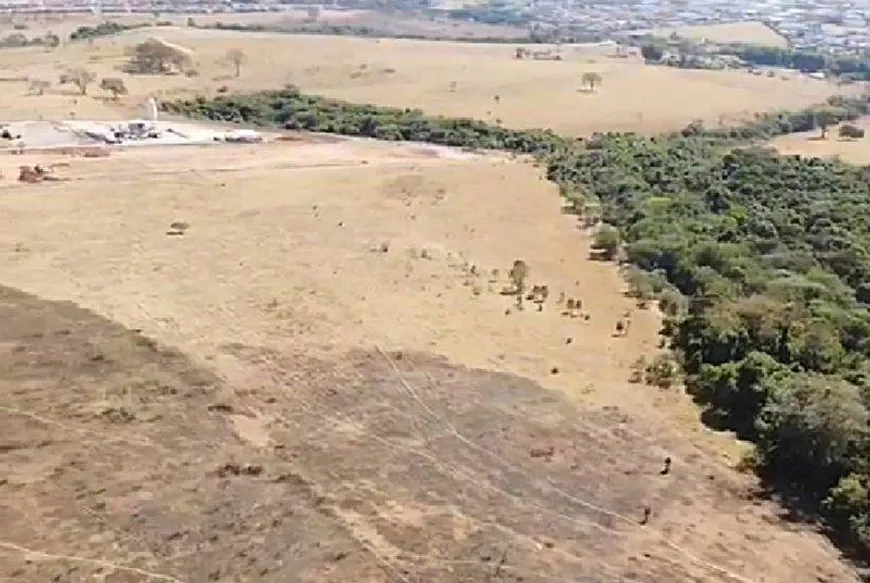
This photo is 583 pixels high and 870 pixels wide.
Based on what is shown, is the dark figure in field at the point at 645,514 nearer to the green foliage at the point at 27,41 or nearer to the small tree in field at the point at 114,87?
the small tree in field at the point at 114,87

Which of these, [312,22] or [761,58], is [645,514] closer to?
[761,58]

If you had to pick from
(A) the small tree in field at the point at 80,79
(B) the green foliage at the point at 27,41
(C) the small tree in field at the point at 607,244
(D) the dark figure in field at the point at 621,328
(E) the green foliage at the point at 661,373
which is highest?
(B) the green foliage at the point at 27,41

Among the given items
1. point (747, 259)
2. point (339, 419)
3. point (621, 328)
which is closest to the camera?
point (339, 419)

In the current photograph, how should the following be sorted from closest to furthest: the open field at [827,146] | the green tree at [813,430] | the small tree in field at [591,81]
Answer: the green tree at [813,430]
the open field at [827,146]
the small tree in field at [591,81]

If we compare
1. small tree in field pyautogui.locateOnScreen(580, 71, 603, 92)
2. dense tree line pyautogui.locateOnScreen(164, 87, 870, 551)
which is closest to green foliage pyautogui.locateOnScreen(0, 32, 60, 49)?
dense tree line pyautogui.locateOnScreen(164, 87, 870, 551)

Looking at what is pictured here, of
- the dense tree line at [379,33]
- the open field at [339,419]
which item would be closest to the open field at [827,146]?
the open field at [339,419]

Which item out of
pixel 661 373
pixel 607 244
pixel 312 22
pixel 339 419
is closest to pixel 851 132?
pixel 607 244

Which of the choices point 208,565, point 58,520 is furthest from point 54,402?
point 208,565
